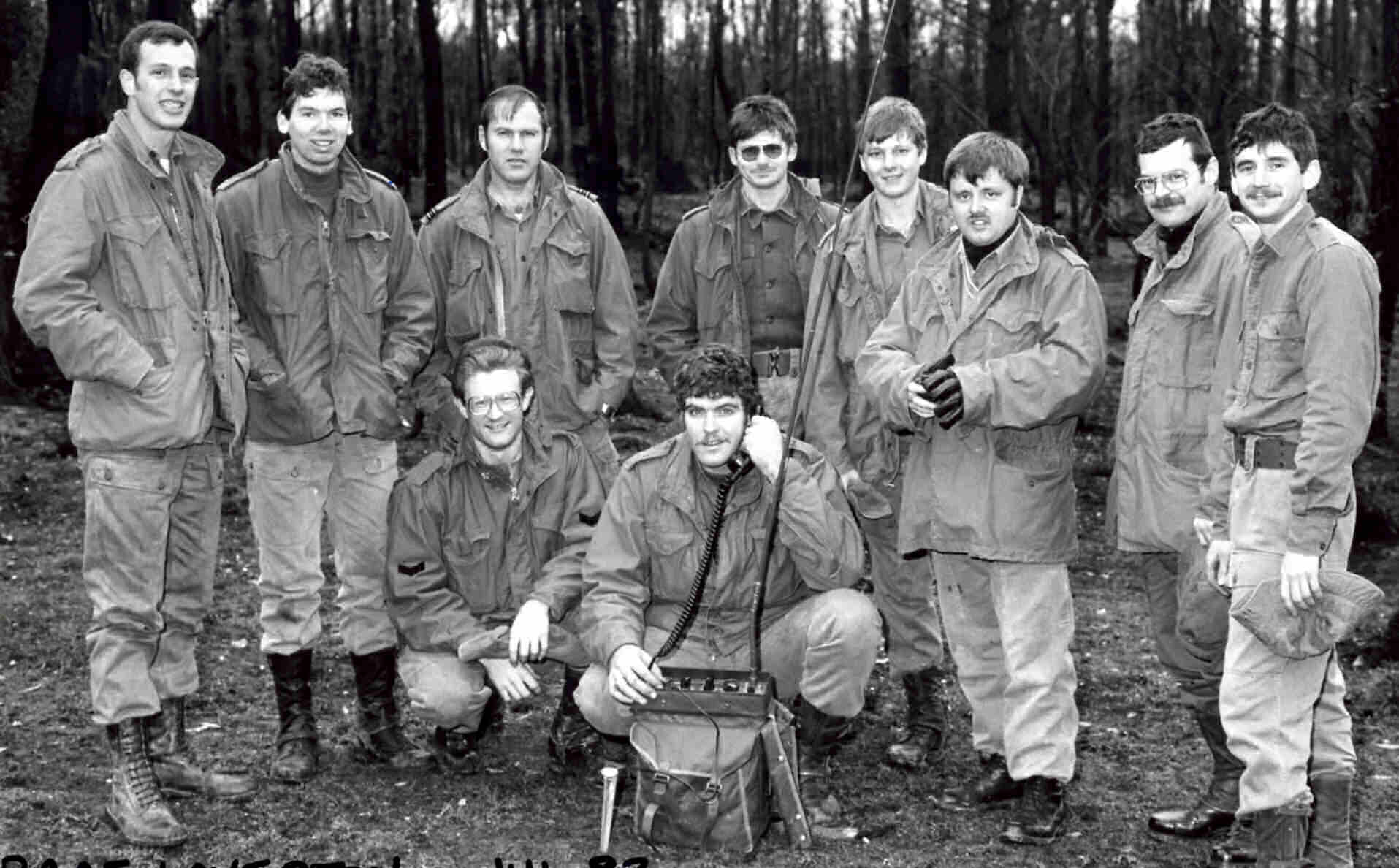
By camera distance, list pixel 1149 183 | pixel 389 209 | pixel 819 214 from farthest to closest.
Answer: pixel 819 214, pixel 389 209, pixel 1149 183

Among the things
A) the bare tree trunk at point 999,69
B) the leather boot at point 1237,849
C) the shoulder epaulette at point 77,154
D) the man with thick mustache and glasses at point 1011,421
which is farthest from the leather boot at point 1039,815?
the bare tree trunk at point 999,69

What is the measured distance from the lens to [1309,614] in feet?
12.2

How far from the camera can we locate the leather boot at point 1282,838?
388 centimetres

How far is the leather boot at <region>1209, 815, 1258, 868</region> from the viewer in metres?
4.23

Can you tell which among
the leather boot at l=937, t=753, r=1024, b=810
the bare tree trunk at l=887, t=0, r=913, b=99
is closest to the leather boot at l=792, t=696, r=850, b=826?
the leather boot at l=937, t=753, r=1024, b=810

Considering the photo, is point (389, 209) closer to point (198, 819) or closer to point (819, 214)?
point (819, 214)

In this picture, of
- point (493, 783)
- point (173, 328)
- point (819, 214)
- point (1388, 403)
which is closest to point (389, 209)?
point (173, 328)

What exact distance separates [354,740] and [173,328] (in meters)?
1.69

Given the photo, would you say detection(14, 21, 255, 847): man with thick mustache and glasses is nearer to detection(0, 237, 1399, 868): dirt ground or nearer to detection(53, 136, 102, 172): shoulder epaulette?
detection(53, 136, 102, 172): shoulder epaulette

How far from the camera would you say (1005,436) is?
448cm

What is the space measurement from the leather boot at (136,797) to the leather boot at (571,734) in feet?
4.14

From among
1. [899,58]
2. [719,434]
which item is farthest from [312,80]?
[899,58]

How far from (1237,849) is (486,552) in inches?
99.1

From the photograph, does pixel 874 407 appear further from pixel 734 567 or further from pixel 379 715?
pixel 379 715
